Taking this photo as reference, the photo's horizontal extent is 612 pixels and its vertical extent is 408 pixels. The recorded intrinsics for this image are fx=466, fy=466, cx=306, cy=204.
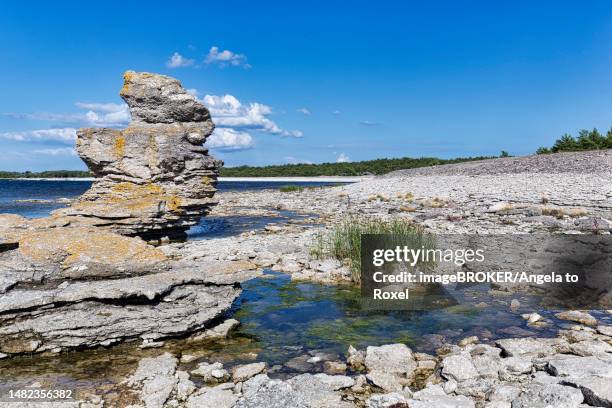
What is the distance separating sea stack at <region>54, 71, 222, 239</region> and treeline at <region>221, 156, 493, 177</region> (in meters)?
90.1

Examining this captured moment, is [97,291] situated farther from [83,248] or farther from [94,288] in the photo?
[83,248]

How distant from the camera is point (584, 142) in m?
48.4

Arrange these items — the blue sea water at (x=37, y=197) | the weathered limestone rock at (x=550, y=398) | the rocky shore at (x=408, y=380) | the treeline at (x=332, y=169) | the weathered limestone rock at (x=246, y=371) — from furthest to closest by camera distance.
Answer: the treeline at (x=332, y=169), the blue sea water at (x=37, y=197), the weathered limestone rock at (x=246, y=371), the rocky shore at (x=408, y=380), the weathered limestone rock at (x=550, y=398)

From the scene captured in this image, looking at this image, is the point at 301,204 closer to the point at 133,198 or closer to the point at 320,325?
the point at 133,198

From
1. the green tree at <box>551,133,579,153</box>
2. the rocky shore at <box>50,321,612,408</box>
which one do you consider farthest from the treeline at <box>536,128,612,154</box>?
the rocky shore at <box>50,321,612,408</box>

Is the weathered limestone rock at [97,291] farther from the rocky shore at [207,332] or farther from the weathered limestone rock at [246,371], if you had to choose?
the weathered limestone rock at [246,371]

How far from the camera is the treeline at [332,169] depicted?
4411 inches

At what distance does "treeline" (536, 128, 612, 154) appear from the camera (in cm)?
4575

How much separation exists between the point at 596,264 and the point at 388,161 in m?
116

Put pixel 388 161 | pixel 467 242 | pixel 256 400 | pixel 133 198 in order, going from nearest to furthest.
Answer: pixel 256 400, pixel 467 242, pixel 133 198, pixel 388 161

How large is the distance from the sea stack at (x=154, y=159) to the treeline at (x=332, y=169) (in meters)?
90.1

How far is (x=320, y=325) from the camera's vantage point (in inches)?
338

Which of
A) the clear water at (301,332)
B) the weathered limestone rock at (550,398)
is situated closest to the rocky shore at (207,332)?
the weathered limestone rock at (550,398)

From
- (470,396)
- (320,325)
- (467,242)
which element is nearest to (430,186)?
(467,242)
